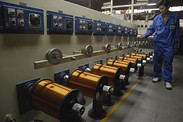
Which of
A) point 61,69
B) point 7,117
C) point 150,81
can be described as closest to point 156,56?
point 150,81

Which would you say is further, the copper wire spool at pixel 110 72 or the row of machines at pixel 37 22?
the copper wire spool at pixel 110 72

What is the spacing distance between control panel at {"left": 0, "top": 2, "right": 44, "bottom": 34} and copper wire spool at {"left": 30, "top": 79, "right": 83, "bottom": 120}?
406 mm

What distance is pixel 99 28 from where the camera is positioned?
1.73m

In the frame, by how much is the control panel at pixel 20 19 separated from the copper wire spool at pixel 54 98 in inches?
16.0

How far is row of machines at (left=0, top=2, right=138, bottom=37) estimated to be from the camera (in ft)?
2.57

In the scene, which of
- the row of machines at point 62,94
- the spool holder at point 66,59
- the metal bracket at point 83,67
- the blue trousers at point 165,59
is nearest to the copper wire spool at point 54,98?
the row of machines at point 62,94

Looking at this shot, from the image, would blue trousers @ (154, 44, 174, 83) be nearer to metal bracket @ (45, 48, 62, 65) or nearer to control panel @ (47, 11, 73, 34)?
control panel @ (47, 11, 73, 34)

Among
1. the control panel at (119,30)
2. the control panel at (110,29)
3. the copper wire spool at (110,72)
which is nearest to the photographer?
the copper wire spool at (110,72)

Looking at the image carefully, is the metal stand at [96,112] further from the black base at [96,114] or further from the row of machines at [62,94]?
the row of machines at [62,94]

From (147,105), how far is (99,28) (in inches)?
49.8

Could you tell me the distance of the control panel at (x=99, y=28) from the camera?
1633 millimetres

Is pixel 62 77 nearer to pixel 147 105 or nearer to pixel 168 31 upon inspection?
pixel 147 105

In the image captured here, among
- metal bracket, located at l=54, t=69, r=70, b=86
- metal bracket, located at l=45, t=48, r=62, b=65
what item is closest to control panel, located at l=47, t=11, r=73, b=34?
metal bracket, located at l=45, t=48, r=62, b=65

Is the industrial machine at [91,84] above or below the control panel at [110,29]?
below
